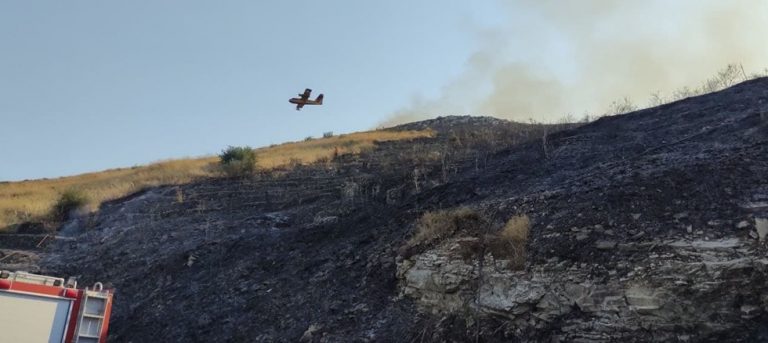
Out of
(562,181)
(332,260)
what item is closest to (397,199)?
(332,260)

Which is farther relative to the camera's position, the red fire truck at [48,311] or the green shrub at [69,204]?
the green shrub at [69,204]

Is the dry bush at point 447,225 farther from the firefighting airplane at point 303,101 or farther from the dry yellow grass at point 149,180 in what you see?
the dry yellow grass at point 149,180

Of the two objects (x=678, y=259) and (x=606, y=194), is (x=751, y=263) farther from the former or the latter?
(x=606, y=194)

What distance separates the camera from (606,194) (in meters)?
10.0

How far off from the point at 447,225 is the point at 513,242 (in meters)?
1.43

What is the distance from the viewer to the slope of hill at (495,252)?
7777mm

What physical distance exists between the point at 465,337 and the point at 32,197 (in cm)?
2507

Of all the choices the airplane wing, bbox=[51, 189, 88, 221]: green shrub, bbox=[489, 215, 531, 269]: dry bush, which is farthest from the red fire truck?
bbox=[51, 189, 88, 221]: green shrub

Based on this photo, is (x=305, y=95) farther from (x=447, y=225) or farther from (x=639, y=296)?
(x=639, y=296)

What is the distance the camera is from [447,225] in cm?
1062

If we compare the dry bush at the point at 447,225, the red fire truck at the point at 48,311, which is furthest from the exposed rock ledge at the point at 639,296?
the red fire truck at the point at 48,311

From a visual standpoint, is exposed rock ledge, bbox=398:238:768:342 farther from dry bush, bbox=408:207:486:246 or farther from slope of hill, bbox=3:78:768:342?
dry bush, bbox=408:207:486:246

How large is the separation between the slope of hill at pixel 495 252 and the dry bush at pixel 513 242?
127mm

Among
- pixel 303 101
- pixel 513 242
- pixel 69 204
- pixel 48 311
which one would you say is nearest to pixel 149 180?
pixel 69 204
